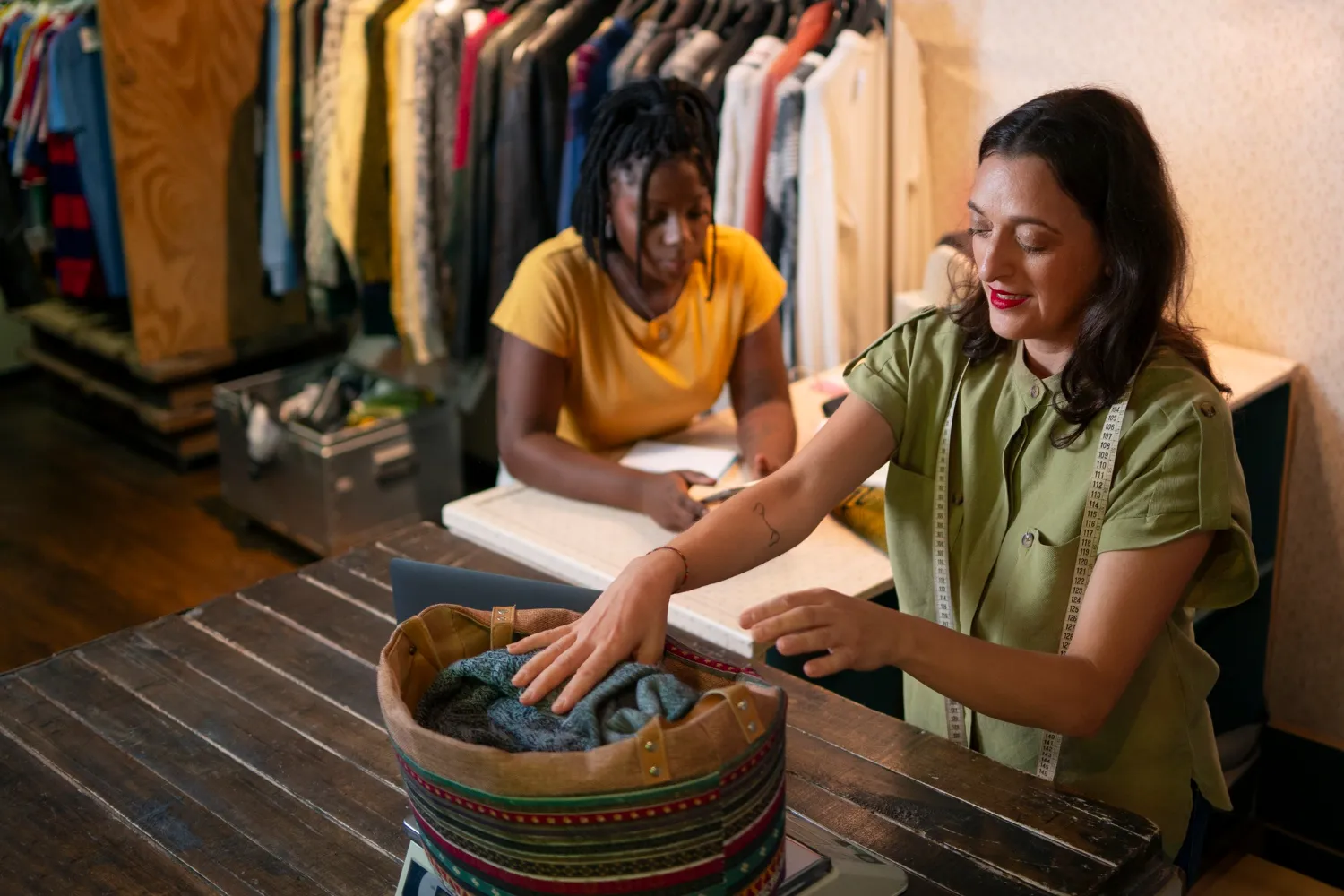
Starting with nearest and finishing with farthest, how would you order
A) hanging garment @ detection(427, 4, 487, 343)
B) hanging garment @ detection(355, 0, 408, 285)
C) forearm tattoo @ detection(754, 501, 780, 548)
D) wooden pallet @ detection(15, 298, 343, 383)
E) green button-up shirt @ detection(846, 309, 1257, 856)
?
1. green button-up shirt @ detection(846, 309, 1257, 856)
2. forearm tattoo @ detection(754, 501, 780, 548)
3. hanging garment @ detection(427, 4, 487, 343)
4. hanging garment @ detection(355, 0, 408, 285)
5. wooden pallet @ detection(15, 298, 343, 383)

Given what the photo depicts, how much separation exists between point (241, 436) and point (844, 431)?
253cm

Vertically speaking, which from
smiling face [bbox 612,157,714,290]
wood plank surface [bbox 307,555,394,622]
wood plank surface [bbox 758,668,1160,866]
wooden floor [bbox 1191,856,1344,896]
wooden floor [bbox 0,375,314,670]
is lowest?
wooden floor [bbox 1191,856,1344,896]

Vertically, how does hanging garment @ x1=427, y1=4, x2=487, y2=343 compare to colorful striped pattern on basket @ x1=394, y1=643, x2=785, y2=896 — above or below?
above

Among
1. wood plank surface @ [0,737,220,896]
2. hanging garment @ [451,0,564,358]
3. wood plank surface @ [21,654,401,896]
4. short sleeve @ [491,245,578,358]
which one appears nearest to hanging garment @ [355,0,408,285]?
hanging garment @ [451,0,564,358]

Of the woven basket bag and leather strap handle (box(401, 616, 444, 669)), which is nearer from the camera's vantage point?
the woven basket bag

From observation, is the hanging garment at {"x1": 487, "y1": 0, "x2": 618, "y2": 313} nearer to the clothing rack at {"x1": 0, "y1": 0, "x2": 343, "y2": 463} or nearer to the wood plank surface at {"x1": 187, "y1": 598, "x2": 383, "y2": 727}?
the clothing rack at {"x1": 0, "y1": 0, "x2": 343, "y2": 463}

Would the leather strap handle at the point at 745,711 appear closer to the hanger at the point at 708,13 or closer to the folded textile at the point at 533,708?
the folded textile at the point at 533,708

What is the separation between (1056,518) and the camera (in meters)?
1.38

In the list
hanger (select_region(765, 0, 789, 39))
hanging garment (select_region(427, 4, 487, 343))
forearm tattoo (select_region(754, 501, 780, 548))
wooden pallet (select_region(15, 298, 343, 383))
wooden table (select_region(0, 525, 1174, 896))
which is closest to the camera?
wooden table (select_region(0, 525, 1174, 896))

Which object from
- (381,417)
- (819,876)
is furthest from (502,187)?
(819,876)

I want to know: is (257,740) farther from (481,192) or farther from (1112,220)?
(481,192)

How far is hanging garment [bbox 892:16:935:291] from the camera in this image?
2.87m

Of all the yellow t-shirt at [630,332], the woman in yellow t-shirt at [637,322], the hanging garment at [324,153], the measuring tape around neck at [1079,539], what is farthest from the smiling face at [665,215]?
the hanging garment at [324,153]

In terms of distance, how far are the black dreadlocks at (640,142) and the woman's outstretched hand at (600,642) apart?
3.24ft
